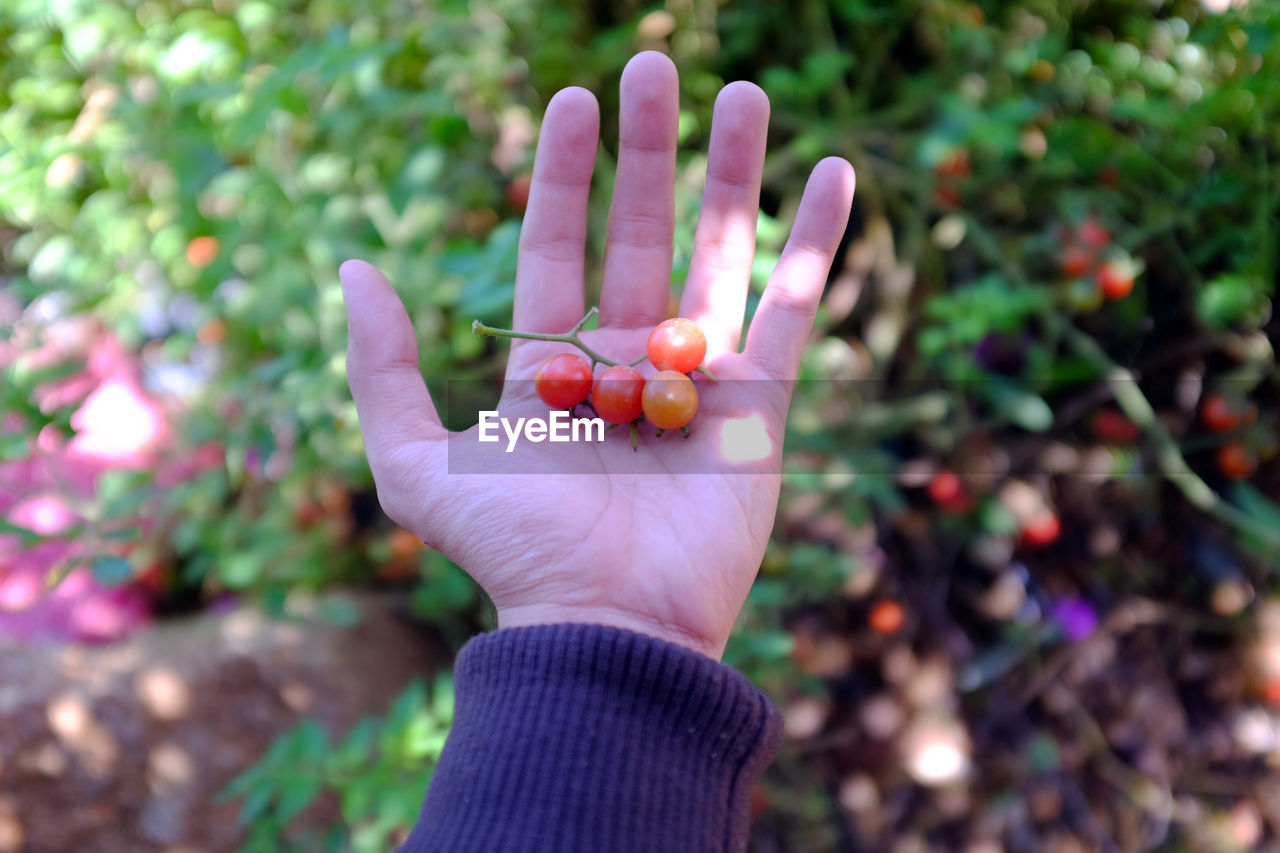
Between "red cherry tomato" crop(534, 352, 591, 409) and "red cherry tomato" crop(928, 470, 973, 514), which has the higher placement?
"red cherry tomato" crop(534, 352, 591, 409)

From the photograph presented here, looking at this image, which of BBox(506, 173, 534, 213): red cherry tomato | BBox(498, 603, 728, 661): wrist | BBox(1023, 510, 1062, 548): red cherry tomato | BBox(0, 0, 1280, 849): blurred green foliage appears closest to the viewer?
BBox(498, 603, 728, 661): wrist

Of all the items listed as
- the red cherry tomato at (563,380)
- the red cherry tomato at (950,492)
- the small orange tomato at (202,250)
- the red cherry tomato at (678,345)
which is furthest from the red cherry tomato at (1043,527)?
the small orange tomato at (202,250)

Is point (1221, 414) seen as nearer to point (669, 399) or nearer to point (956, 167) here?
point (956, 167)

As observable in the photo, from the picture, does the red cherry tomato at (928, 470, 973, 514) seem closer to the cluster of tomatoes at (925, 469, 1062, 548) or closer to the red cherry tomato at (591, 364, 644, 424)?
the cluster of tomatoes at (925, 469, 1062, 548)

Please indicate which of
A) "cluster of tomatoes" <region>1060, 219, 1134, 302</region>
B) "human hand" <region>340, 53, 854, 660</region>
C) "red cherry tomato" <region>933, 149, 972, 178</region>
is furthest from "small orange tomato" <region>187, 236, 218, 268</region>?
"cluster of tomatoes" <region>1060, 219, 1134, 302</region>

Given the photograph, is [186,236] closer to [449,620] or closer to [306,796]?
[449,620]

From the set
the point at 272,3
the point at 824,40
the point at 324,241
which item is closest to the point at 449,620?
the point at 324,241

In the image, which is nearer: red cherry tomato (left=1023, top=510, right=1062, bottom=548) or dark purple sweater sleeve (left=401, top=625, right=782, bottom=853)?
dark purple sweater sleeve (left=401, top=625, right=782, bottom=853)

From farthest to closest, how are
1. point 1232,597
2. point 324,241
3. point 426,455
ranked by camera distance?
point 1232,597 < point 324,241 < point 426,455
